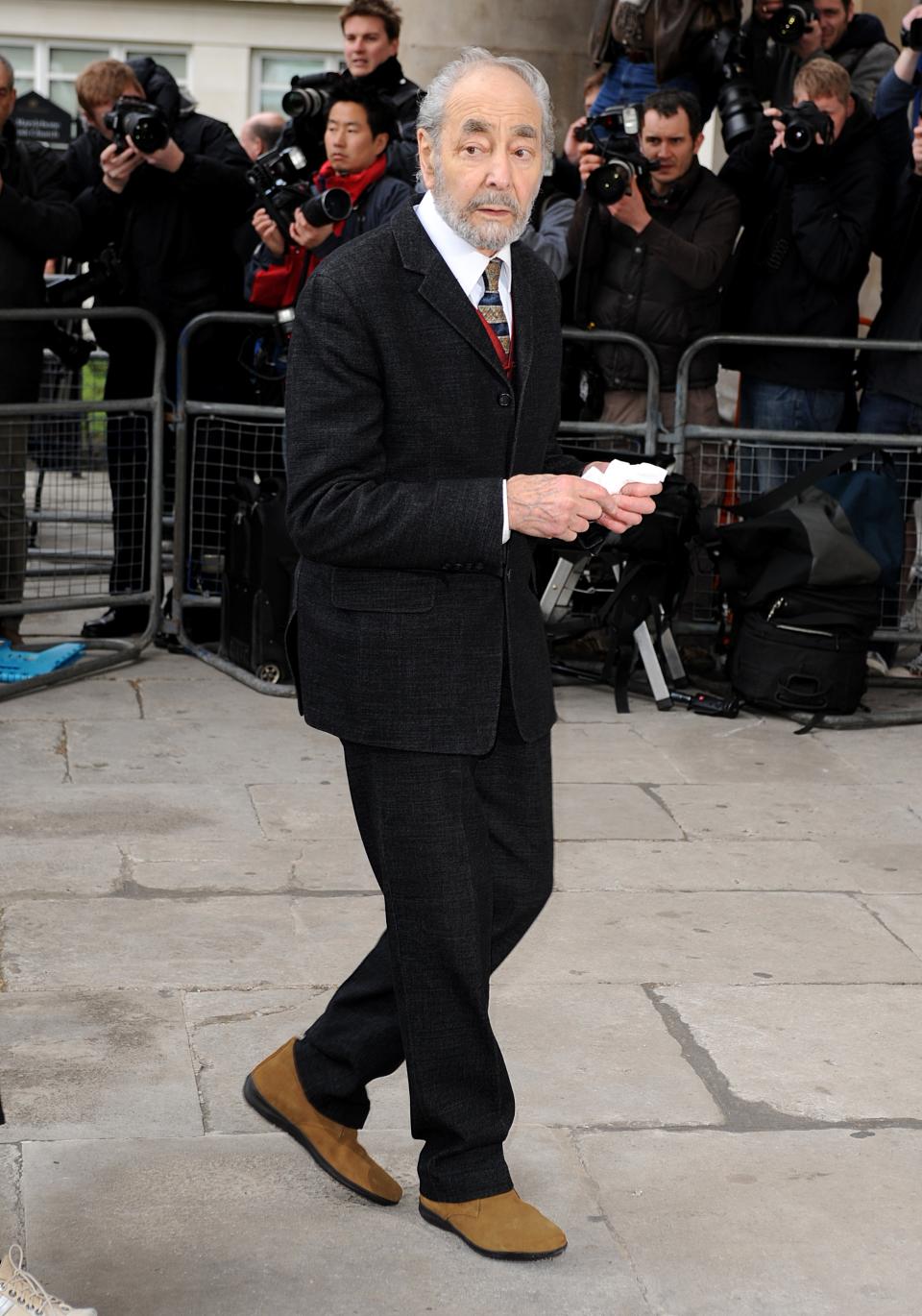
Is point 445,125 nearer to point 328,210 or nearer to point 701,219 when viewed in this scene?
point 328,210

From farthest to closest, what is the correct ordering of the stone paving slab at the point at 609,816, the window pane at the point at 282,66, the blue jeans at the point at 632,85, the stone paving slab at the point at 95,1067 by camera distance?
the window pane at the point at 282,66 → the blue jeans at the point at 632,85 → the stone paving slab at the point at 609,816 → the stone paving slab at the point at 95,1067

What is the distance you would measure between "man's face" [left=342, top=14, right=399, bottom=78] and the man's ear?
4920mm

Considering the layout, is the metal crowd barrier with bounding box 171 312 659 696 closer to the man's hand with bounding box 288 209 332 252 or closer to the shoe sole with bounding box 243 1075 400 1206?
the man's hand with bounding box 288 209 332 252

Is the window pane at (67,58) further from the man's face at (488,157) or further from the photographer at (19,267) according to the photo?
the man's face at (488,157)

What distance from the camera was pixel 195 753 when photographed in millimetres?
6441

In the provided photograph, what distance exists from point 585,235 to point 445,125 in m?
4.42

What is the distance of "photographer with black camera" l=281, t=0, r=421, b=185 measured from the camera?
7574mm

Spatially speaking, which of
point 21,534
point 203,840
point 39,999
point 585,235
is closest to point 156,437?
point 21,534

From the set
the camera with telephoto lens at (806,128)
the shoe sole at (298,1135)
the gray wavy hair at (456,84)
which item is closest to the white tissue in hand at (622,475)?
the gray wavy hair at (456,84)

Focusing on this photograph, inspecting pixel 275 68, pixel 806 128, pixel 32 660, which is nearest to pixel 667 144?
pixel 806 128

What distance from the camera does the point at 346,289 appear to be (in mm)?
2994

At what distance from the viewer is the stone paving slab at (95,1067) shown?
11.8 feet

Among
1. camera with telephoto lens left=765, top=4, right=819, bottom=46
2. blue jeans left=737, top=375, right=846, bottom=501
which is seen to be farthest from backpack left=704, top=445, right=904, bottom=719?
camera with telephoto lens left=765, top=4, right=819, bottom=46

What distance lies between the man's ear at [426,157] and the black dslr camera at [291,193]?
13.1ft
